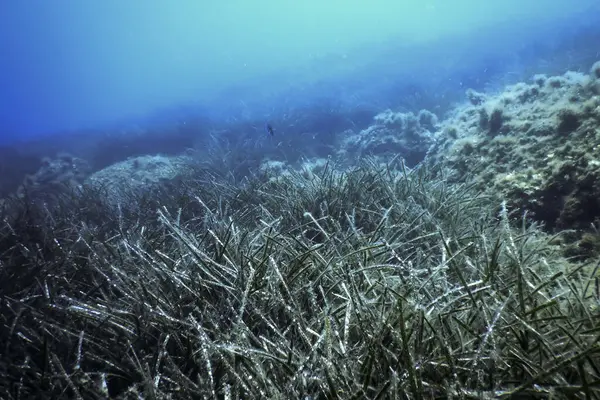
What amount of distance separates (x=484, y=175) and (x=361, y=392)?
4382mm

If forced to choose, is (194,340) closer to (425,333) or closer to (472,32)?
(425,333)

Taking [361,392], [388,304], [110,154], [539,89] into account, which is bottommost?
[110,154]

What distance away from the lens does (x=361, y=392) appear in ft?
4.40

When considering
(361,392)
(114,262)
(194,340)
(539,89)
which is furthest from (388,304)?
(539,89)

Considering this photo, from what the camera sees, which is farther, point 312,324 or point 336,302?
point 336,302

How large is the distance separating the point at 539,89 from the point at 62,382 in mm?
8858

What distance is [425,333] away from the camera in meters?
1.68

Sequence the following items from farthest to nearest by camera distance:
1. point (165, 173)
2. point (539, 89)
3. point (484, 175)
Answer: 1. point (165, 173)
2. point (539, 89)
3. point (484, 175)

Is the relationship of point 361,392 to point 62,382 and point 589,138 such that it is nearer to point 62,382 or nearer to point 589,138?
point 62,382

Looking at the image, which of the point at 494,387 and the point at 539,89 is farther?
the point at 539,89

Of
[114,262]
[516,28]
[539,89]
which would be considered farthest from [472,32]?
[114,262]

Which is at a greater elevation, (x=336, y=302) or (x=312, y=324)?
(x=312, y=324)

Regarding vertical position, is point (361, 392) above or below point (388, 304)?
above

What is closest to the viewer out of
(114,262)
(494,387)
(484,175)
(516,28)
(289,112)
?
(494,387)
